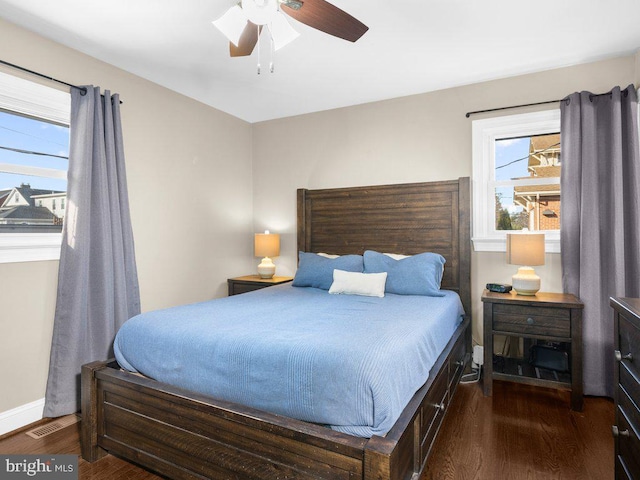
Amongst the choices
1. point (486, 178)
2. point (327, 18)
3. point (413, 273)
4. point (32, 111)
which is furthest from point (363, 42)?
point (32, 111)

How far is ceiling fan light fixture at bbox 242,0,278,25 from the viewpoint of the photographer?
71.9 inches

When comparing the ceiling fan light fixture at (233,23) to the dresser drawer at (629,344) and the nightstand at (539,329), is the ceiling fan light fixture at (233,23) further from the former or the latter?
the nightstand at (539,329)

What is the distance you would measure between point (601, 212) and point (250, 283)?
319 cm

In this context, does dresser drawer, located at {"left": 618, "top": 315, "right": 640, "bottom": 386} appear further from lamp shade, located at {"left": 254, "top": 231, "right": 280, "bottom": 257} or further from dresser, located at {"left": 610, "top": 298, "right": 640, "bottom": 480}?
lamp shade, located at {"left": 254, "top": 231, "right": 280, "bottom": 257}

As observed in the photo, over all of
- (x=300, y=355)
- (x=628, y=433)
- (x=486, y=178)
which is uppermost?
(x=486, y=178)

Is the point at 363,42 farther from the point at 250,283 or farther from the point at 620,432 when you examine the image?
the point at 620,432

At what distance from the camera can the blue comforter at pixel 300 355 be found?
148cm

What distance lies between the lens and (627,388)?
4.76 ft

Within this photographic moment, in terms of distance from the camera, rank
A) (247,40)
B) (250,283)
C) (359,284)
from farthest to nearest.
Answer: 1. (250,283)
2. (359,284)
3. (247,40)

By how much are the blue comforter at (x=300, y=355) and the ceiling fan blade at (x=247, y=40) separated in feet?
5.15

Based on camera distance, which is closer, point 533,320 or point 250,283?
point 533,320

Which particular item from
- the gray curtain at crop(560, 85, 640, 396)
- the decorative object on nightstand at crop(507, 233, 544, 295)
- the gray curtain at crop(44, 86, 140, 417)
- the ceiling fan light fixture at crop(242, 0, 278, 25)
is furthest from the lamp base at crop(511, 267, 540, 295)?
the gray curtain at crop(44, 86, 140, 417)

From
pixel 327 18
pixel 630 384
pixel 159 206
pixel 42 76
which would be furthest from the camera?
pixel 159 206

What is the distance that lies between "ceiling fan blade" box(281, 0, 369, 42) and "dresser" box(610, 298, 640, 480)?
1.73 m
